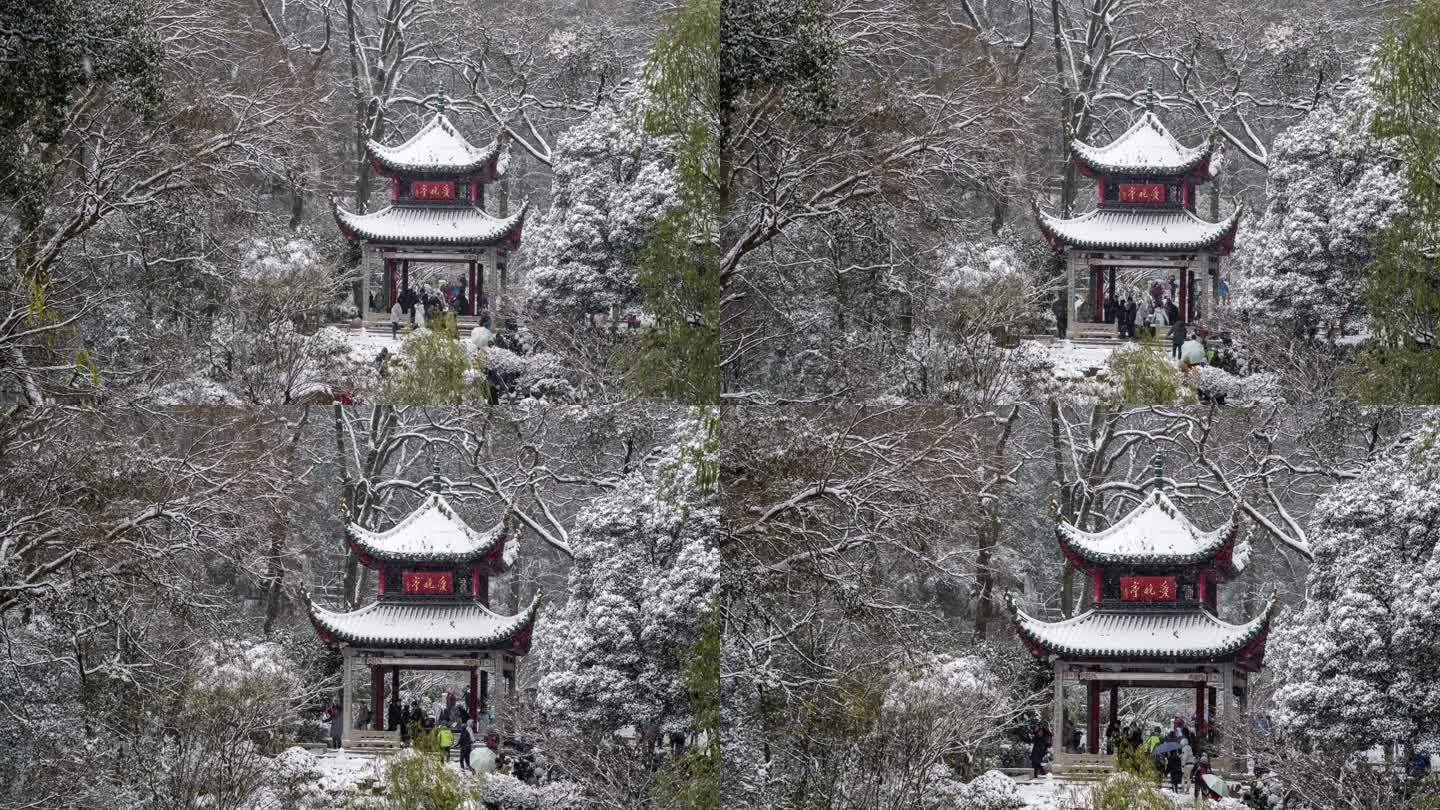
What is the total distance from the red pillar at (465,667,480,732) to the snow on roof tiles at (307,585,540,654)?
0.57 feet

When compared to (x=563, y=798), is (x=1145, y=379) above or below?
above

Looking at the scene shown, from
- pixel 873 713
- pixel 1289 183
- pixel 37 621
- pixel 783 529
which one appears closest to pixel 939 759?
pixel 873 713

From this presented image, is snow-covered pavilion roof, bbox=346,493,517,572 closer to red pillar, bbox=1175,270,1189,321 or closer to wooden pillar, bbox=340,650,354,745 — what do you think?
wooden pillar, bbox=340,650,354,745

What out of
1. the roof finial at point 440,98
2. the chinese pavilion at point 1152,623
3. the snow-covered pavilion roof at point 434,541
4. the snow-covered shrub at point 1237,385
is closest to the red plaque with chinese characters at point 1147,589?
the chinese pavilion at point 1152,623

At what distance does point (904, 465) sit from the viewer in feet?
44.4

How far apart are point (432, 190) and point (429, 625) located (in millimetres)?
2313

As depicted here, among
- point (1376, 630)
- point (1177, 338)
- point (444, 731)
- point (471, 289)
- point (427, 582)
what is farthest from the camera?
point (427, 582)

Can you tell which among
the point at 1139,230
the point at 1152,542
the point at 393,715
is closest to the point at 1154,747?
the point at 1152,542

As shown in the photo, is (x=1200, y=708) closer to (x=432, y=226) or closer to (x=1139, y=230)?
(x=1139, y=230)

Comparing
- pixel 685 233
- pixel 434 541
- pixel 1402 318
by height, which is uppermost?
pixel 685 233

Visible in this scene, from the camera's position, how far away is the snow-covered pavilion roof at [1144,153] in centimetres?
1347

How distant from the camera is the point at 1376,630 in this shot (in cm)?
1305

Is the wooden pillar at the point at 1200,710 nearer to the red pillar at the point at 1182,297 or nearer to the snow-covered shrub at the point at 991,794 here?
the snow-covered shrub at the point at 991,794

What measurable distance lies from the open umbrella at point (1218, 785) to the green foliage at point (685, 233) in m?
3.15
